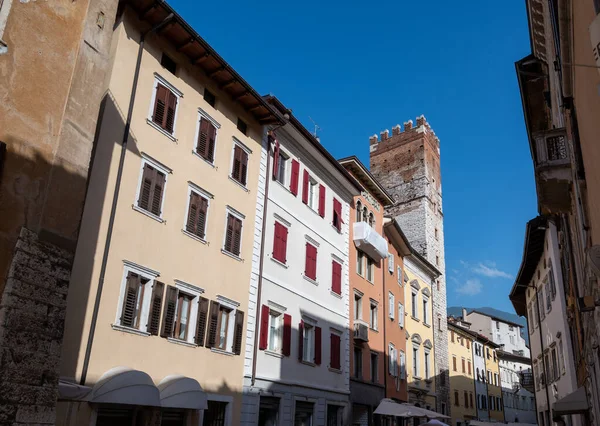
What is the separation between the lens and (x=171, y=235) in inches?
606

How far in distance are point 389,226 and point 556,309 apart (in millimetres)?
9932

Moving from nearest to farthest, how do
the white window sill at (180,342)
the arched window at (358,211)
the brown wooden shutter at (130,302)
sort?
the brown wooden shutter at (130,302) → the white window sill at (180,342) → the arched window at (358,211)

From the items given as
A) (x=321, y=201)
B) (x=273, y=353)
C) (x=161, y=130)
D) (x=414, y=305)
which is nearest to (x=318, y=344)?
(x=273, y=353)

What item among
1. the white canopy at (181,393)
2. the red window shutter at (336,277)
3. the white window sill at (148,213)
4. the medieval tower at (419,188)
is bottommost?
the white canopy at (181,393)

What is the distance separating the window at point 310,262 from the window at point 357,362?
209 inches

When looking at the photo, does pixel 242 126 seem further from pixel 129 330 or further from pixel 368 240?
pixel 368 240

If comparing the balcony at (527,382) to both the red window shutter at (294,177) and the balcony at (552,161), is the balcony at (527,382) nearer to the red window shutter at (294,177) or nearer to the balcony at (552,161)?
the red window shutter at (294,177)

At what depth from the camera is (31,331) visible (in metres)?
8.36

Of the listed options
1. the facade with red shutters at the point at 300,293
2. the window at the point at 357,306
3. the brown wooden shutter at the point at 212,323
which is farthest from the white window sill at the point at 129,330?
the window at the point at 357,306

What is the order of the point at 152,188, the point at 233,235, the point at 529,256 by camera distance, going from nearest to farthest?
1. the point at 152,188
2. the point at 233,235
3. the point at 529,256

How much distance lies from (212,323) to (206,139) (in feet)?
18.7

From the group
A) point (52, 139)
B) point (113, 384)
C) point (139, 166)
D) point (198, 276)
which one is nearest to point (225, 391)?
point (198, 276)

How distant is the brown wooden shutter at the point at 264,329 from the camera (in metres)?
18.7

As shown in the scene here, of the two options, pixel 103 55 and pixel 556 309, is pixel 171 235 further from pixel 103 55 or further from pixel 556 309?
pixel 556 309
